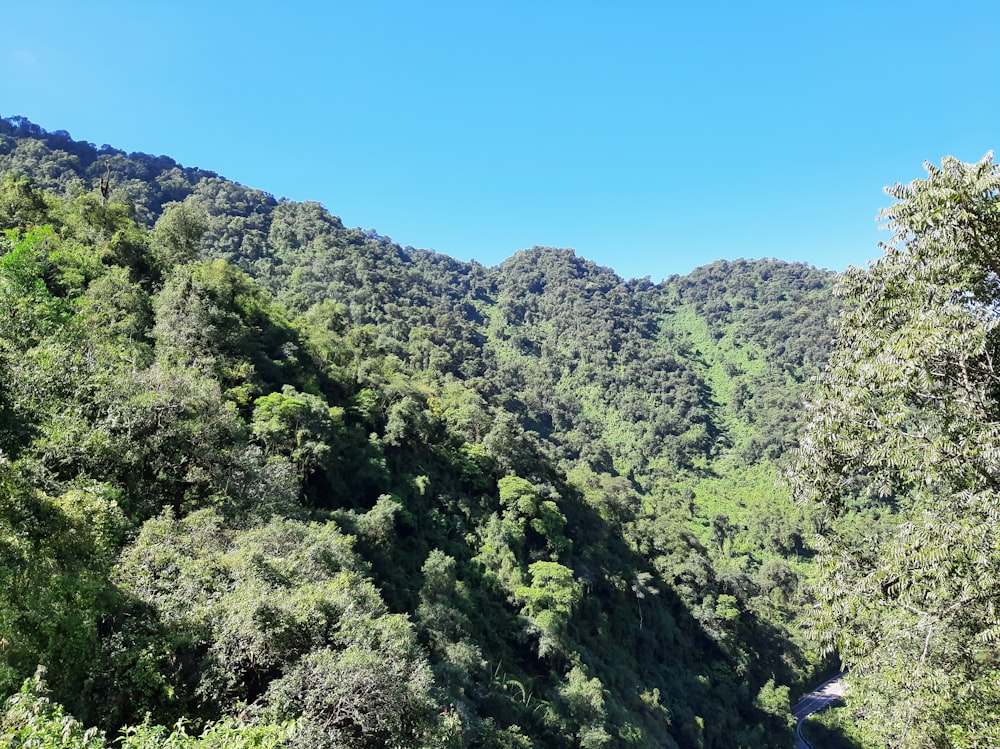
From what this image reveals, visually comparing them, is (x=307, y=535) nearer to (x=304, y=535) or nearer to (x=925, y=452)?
(x=304, y=535)

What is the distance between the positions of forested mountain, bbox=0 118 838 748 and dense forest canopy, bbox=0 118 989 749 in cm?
10

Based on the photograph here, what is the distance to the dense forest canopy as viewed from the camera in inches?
360

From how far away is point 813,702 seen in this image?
47625 millimetres

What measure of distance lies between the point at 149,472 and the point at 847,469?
55.0 feet

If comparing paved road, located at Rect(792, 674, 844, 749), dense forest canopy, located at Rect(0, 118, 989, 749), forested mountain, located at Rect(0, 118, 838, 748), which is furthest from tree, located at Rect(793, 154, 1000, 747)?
paved road, located at Rect(792, 674, 844, 749)

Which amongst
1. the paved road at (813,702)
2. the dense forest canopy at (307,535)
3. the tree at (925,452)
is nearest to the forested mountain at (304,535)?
the dense forest canopy at (307,535)

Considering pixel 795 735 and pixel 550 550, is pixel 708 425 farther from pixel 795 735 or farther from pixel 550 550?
pixel 550 550

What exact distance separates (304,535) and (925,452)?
55.3 feet

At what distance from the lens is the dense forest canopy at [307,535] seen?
30.0 feet

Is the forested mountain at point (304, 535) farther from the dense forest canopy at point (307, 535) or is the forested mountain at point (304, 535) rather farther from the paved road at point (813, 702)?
the paved road at point (813, 702)

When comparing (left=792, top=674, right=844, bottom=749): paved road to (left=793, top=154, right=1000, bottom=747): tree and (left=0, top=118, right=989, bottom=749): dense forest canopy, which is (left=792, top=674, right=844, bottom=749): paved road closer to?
(left=0, top=118, right=989, bottom=749): dense forest canopy

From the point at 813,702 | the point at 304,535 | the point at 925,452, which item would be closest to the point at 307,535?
the point at 304,535

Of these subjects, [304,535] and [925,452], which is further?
[304,535]

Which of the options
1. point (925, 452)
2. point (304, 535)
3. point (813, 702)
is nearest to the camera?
point (925, 452)
